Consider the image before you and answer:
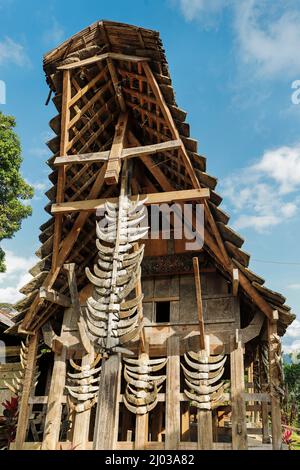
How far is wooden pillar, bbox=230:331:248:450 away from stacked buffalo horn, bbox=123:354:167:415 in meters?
1.45

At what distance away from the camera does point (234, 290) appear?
8484 millimetres

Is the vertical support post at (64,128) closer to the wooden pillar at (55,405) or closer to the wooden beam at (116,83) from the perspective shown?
the wooden beam at (116,83)

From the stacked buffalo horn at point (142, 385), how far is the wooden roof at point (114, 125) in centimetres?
256

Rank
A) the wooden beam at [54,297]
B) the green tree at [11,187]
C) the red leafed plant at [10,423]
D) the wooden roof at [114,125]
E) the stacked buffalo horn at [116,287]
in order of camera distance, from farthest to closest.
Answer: the green tree at [11,187]
the red leafed plant at [10,423]
the wooden beam at [54,297]
the wooden roof at [114,125]
the stacked buffalo horn at [116,287]

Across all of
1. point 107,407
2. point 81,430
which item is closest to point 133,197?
point 107,407

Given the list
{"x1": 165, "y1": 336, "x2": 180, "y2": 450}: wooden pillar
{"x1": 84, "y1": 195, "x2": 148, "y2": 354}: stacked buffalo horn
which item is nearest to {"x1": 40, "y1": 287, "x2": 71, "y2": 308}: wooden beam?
{"x1": 84, "y1": 195, "x2": 148, "y2": 354}: stacked buffalo horn

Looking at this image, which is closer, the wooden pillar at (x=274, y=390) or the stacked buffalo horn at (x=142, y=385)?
the wooden pillar at (x=274, y=390)

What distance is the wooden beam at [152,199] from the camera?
7.78 meters

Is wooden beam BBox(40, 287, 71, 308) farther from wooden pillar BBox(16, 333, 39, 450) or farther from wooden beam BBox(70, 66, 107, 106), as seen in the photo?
wooden beam BBox(70, 66, 107, 106)

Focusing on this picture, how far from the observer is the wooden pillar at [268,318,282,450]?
A: 7.27 meters

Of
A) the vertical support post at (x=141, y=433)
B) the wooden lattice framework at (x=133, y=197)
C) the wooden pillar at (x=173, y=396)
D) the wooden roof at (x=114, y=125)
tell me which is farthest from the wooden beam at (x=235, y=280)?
the vertical support post at (x=141, y=433)

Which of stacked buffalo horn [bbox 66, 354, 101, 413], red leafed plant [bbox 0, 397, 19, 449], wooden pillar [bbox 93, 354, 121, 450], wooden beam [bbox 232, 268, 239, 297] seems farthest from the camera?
red leafed plant [bbox 0, 397, 19, 449]

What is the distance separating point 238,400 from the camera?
7652 mm
